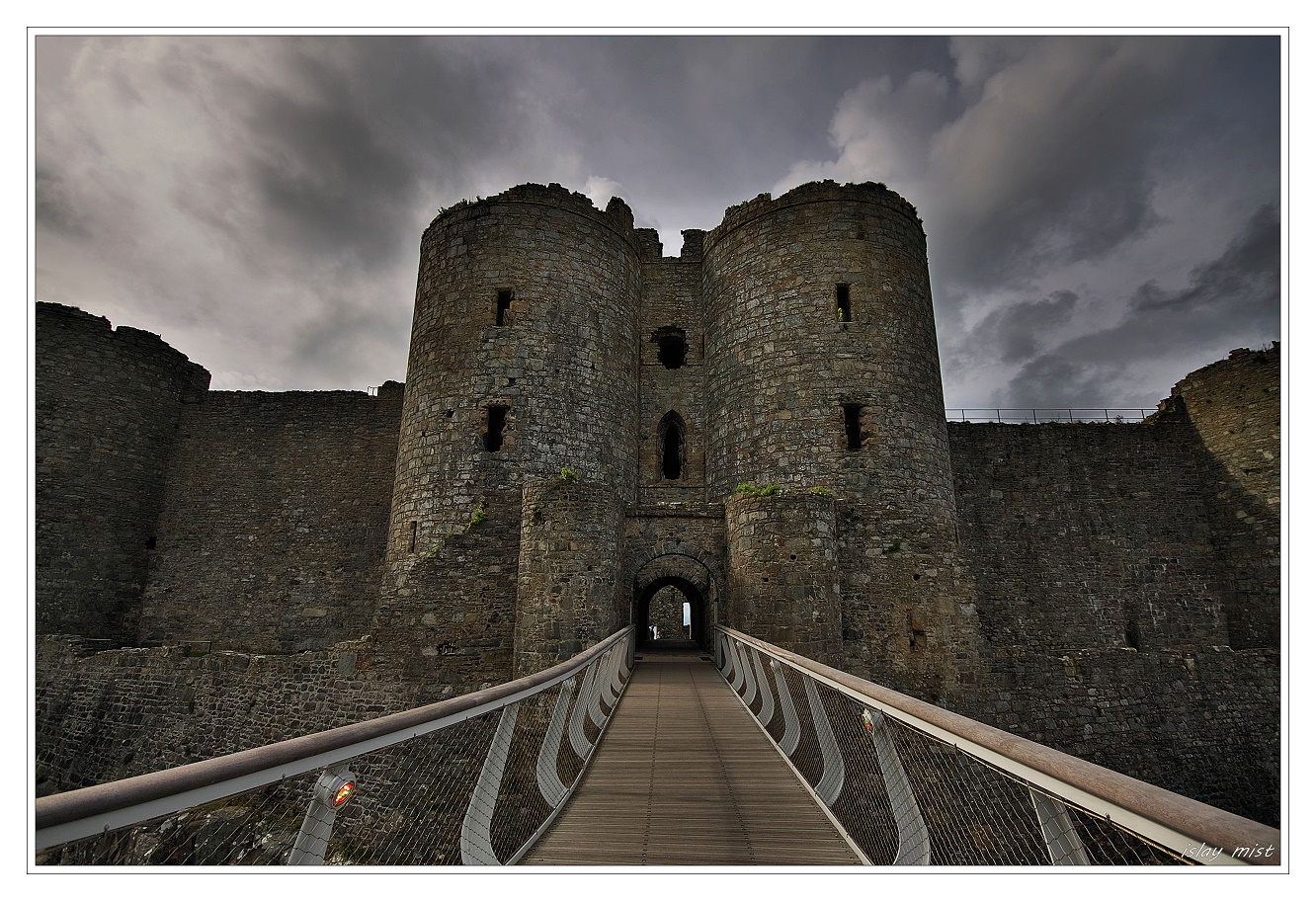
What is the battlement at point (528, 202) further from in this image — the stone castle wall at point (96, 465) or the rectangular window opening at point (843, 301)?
the stone castle wall at point (96, 465)

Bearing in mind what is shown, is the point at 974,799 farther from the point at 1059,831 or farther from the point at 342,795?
the point at 342,795

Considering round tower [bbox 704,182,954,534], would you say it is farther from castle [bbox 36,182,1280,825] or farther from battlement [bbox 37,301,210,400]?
battlement [bbox 37,301,210,400]

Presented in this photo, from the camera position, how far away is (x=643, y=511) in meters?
12.9

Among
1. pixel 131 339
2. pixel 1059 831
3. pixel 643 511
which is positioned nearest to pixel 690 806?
pixel 1059 831

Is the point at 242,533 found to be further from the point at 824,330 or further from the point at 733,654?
the point at 824,330

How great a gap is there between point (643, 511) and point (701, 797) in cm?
894

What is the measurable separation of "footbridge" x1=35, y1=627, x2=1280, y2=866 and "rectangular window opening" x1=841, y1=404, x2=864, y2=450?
760 centimetres

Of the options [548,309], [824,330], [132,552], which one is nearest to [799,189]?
[824,330]

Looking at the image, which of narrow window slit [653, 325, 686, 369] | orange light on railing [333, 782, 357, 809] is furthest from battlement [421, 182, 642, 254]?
orange light on railing [333, 782, 357, 809]

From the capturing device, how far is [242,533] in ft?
53.9

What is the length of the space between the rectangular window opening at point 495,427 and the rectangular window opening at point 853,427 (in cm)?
725

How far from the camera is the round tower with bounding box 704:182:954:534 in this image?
13.1m

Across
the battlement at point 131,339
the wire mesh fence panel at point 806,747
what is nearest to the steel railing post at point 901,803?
the wire mesh fence panel at point 806,747

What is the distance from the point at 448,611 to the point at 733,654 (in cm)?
527
